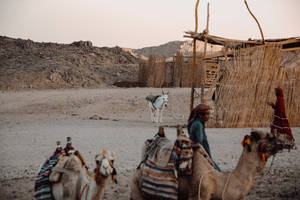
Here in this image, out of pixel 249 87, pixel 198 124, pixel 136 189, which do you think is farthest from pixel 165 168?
pixel 249 87

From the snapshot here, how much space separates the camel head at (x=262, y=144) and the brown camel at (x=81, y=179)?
1.48 m

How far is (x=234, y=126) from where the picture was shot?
11719 millimetres

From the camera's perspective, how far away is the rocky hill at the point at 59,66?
31008mm

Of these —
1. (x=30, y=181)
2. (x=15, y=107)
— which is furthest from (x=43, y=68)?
(x=30, y=181)

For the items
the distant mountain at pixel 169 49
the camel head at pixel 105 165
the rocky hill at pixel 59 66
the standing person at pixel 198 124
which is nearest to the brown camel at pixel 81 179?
the camel head at pixel 105 165

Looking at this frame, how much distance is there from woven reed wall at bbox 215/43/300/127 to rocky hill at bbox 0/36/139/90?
Answer: 22767mm

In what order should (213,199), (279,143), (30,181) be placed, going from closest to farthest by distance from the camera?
(279,143), (213,199), (30,181)

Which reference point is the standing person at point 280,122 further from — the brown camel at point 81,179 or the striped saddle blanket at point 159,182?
the brown camel at point 81,179

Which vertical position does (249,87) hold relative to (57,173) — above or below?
above

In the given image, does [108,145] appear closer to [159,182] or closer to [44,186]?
[44,186]

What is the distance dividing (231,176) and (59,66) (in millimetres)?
34845

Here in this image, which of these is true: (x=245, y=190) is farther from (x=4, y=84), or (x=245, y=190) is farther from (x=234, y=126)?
(x=4, y=84)

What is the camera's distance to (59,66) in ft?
117

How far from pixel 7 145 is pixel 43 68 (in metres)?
27.6
